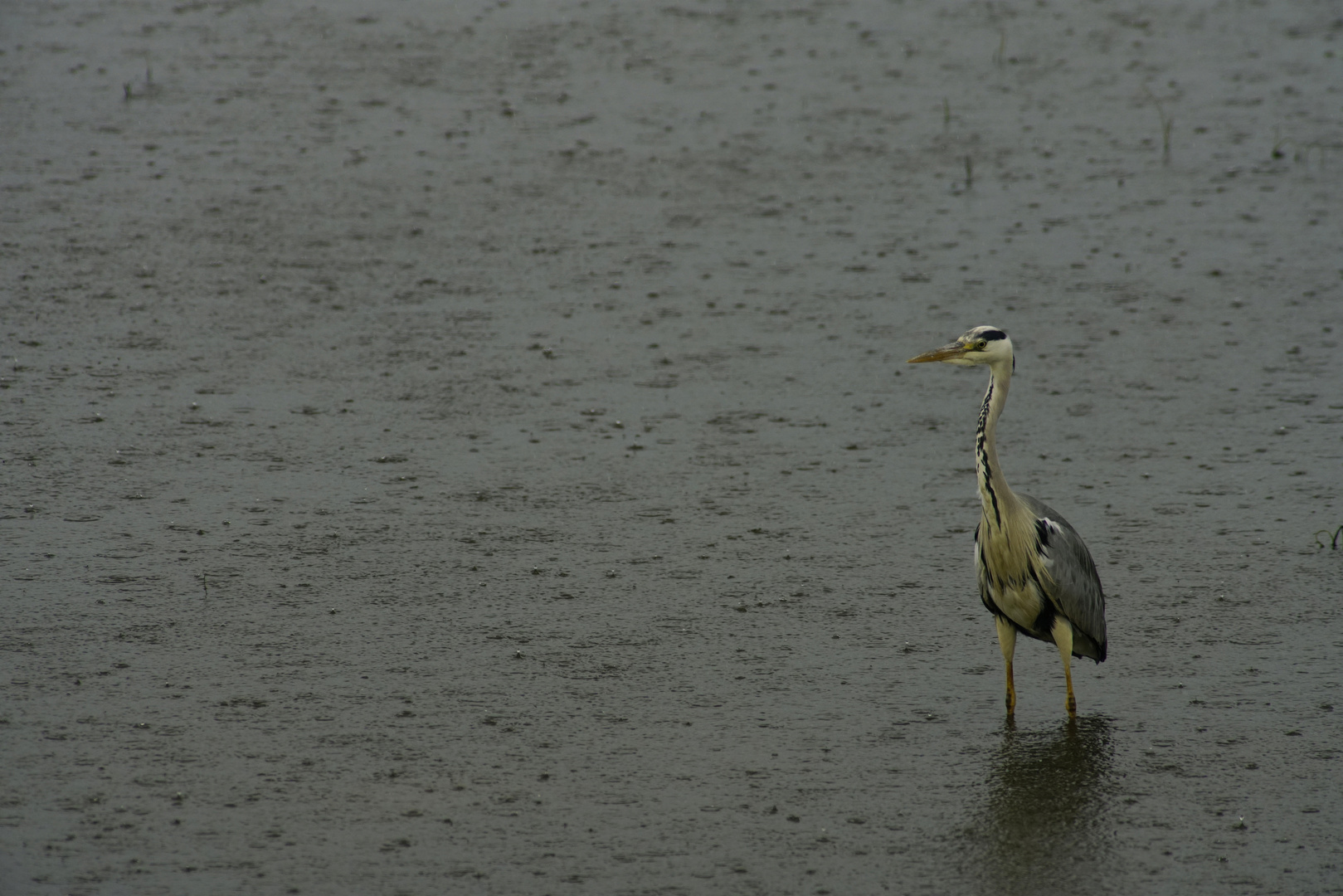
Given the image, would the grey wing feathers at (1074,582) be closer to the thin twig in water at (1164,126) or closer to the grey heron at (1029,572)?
the grey heron at (1029,572)

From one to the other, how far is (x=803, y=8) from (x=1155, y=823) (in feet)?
44.2

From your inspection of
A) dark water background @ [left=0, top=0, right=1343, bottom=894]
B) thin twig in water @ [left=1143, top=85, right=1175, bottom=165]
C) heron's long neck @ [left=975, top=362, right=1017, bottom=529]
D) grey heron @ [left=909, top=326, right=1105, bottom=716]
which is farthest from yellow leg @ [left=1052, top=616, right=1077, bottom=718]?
thin twig in water @ [left=1143, top=85, right=1175, bottom=165]

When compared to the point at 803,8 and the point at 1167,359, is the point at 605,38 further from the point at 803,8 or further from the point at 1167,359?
the point at 1167,359

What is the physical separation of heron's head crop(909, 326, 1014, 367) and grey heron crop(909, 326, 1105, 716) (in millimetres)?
24

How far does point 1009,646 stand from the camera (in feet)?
21.5

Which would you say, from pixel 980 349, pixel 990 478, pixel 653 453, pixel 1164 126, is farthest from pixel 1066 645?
pixel 1164 126

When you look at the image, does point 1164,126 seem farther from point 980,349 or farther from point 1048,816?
point 1048,816

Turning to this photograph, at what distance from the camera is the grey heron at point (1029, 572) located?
252 inches

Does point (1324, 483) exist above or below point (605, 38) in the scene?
below

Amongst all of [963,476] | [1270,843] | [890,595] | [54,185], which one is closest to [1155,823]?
[1270,843]

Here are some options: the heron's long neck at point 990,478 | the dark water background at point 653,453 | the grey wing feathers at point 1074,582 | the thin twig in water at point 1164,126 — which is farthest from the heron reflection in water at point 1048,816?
the thin twig in water at point 1164,126

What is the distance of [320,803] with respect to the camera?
5.75 meters

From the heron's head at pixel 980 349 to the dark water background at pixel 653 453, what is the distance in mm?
1351

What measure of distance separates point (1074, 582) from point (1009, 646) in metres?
0.39
